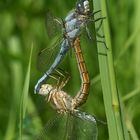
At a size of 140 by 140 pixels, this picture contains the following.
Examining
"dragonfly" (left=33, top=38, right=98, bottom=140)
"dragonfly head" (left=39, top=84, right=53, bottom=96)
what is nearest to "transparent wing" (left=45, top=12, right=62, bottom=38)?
"dragonfly" (left=33, top=38, right=98, bottom=140)

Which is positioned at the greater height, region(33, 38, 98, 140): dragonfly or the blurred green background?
the blurred green background

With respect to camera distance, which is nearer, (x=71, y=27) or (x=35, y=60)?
(x=71, y=27)

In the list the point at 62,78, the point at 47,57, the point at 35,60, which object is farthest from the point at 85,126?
the point at 35,60

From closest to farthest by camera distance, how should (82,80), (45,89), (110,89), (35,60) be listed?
(110,89) → (82,80) → (45,89) → (35,60)

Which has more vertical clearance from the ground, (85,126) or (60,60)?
(60,60)

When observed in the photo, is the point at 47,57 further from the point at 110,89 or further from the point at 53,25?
the point at 110,89

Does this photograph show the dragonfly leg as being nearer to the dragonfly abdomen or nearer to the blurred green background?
the dragonfly abdomen

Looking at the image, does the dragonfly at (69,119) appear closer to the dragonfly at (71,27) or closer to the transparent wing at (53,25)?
the dragonfly at (71,27)
